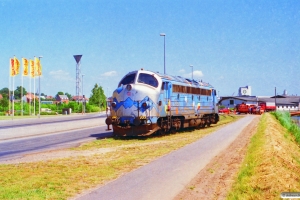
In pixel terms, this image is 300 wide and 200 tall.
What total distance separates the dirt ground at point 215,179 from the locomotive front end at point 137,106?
6.81m

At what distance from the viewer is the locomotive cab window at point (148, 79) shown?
21.4 metres

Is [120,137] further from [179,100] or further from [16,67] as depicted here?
[16,67]

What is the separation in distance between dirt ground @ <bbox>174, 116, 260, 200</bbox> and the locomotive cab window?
795cm

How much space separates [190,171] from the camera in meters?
11.0

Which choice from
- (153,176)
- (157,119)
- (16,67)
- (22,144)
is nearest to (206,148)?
(157,119)

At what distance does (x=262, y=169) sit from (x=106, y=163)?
520 cm

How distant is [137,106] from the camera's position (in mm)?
20672

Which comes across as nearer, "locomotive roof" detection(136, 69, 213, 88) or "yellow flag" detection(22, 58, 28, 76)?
"locomotive roof" detection(136, 69, 213, 88)

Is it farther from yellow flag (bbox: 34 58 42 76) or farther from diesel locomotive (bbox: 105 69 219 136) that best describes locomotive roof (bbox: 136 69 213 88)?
yellow flag (bbox: 34 58 42 76)

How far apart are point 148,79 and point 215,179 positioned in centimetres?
1226

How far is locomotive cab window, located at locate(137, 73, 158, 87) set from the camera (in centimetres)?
2142

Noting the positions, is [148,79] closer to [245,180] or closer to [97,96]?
[245,180]

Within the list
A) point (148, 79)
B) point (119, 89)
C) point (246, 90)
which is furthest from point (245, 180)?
point (246, 90)

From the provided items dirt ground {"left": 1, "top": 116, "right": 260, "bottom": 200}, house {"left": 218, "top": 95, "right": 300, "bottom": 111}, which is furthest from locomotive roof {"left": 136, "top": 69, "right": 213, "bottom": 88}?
house {"left": 218, "top": 95, "right": 300, "bottom": 111}
